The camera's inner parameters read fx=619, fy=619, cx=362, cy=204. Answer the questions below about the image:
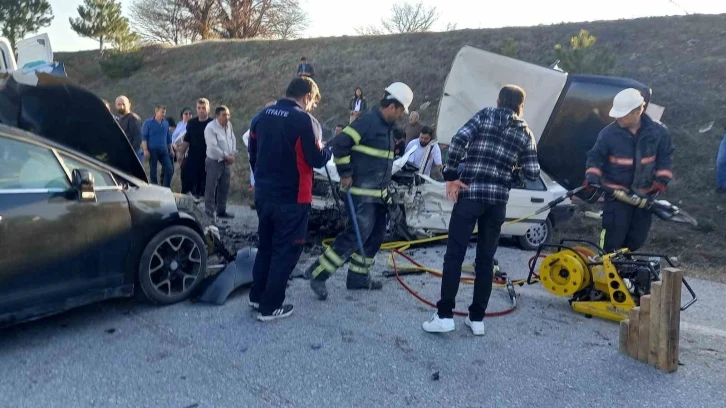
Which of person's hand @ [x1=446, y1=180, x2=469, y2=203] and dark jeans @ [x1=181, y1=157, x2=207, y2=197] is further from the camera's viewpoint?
dark jeans @ [x1=181, y1=157, x2=207, y2=197]

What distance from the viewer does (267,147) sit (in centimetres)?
470

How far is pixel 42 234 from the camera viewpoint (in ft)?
13.6

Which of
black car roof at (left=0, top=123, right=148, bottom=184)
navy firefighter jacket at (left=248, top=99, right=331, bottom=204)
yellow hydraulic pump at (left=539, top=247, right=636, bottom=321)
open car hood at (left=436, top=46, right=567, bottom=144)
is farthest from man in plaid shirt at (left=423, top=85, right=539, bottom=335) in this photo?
open car hood at (left=436, top=46, right=567, bottom=144)

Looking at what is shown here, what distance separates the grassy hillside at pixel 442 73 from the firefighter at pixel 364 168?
14.8 ft

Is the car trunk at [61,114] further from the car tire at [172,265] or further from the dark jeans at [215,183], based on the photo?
the dark jeans at [215,183]

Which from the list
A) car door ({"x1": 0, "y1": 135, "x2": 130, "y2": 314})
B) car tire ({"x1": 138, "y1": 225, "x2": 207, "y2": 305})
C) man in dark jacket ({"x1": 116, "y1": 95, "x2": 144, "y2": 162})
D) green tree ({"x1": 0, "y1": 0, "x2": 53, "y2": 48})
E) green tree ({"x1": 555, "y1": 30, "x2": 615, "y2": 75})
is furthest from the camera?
green tree ({"x1": 0, "y1": 0, "x2": 53, "y2": 48})

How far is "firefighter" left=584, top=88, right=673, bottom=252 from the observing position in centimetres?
536

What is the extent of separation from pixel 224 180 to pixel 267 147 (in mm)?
5237

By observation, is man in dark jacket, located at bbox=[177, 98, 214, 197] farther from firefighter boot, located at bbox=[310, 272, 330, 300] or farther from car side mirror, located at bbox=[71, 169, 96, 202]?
car side mirror, located at bbox=[71, 169, 96, 202]

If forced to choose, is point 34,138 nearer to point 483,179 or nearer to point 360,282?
point 360,282

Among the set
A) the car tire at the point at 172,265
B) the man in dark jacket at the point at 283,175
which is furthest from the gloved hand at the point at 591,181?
the car tire at the point at 172,265

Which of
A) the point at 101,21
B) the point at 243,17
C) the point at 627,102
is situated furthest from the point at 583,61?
the point at 243,17

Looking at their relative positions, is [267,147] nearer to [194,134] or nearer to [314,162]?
[314,162]

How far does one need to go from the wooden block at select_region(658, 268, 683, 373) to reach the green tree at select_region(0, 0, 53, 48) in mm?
39230
